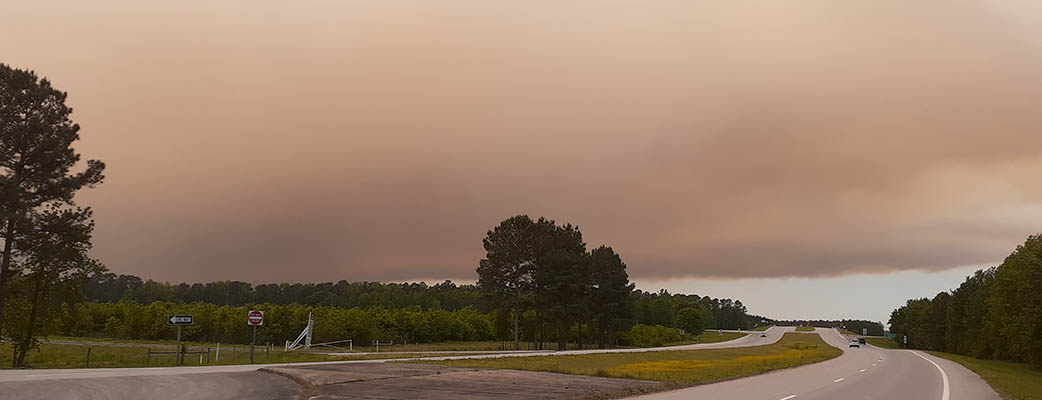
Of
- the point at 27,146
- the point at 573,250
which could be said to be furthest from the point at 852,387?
the point at 573,250

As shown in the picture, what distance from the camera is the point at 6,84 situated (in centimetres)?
3731

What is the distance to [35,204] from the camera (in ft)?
124

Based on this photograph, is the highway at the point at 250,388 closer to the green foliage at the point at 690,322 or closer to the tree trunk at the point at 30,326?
the tree trunk at the point at 30,326

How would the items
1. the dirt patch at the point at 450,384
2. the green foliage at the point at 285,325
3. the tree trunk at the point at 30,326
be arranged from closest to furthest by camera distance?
the dirt patch at the point at 450,384 < the tree trunk at the point at 30,326 < the green foliage at the point at 285,325

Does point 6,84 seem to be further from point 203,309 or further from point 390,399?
point 203,309

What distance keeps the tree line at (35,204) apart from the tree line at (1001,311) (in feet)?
229

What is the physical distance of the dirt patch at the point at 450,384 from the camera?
71.2 ft

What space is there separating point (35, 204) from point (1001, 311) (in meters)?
84.8

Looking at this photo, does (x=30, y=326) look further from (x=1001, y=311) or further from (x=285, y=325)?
(x=1001, y=311)

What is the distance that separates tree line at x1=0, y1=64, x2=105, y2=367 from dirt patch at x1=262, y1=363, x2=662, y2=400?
54.4 feet

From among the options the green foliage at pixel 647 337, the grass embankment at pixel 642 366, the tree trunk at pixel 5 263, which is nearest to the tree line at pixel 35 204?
the tree trunk at pixel 5 263

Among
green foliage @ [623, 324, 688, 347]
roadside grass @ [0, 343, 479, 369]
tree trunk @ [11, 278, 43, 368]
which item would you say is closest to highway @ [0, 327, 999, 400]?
roadside grass @ [0, 343, 479, 369]

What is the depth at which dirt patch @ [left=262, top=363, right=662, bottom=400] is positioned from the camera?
855 inches

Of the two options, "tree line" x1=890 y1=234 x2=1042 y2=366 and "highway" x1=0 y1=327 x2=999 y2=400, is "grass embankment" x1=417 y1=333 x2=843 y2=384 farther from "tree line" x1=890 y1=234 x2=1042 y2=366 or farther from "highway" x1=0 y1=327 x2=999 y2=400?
"tree line" x1=890 y1=234 x2=1042 y2=366
